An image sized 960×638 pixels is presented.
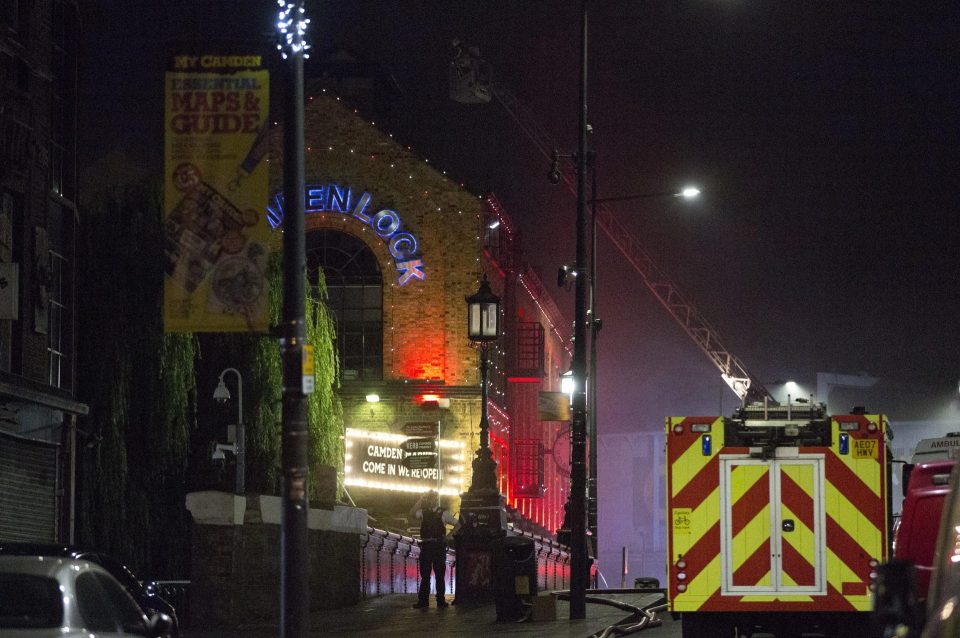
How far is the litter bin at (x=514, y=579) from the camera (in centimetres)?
2334

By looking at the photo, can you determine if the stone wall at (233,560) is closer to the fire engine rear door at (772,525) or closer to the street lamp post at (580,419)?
the street lamp post at (580,419)

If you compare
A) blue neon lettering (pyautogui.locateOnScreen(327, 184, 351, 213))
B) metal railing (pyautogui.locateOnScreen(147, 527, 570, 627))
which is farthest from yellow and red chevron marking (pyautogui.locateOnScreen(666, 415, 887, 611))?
blue neon lettering (pyautogui.locateOnScreen(327, 184, 351, 213))

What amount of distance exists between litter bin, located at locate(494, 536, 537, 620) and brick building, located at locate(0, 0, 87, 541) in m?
7.62

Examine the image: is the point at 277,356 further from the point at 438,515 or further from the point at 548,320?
the point at 548,320

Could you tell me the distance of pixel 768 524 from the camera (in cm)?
1539

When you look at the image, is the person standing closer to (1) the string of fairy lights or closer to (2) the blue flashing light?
(2) the blue flashing light

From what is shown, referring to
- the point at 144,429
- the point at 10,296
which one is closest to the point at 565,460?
the point at 144,429

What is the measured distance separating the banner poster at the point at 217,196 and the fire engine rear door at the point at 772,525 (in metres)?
4.95

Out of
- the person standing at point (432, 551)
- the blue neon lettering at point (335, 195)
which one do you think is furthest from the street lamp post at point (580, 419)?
the blue neon lettering at point (335, 195)

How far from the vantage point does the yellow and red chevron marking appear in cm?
1527

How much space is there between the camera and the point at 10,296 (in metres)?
23.1

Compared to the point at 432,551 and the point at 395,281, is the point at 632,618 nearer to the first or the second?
the point at 432,551

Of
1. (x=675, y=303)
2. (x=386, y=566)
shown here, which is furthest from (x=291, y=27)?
(x=675, y=303)

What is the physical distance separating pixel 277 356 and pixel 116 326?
19.8 ft
